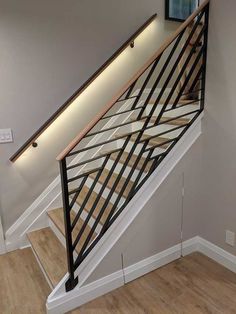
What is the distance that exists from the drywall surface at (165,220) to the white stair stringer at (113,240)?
4 centimetres

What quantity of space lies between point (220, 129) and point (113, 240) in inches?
49.3

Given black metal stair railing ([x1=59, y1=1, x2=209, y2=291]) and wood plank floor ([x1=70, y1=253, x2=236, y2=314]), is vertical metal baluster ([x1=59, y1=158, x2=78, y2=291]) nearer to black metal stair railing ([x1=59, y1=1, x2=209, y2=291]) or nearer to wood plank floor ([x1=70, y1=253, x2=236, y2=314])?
black metal stair railing ([x1=59, y1=1, x2=209, y2=291])

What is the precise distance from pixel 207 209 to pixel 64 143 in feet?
5.23

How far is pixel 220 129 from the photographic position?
2.07m

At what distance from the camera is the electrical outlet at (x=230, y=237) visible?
2098mm

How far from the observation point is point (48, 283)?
208cm

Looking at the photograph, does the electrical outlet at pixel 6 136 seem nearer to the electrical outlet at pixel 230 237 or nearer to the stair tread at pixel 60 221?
the stair tread at pixel 60 221

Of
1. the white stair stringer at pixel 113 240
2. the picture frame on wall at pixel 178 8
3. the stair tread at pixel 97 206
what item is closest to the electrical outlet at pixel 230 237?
the white stair stringer at pixel 113 240

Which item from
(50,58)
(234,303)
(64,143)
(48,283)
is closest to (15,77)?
(50,58)

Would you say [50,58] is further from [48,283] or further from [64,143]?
[48,283]

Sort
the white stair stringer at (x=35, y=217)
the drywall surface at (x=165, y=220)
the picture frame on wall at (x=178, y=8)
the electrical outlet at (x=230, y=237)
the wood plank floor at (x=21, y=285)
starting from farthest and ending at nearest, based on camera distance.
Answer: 1. the picture frame on wall at (x=178, y=8)
2. the white stair stringer at (x=35, y=217)
3. the electrical outlet at (x=230, y=237)
4. the drywall surface at (x=165, y=220)
5. the wood plank floor at (x=21, y=285)

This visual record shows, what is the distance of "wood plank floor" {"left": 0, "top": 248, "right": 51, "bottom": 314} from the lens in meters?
1.87

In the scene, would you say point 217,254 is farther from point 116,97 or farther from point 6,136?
point 6,136

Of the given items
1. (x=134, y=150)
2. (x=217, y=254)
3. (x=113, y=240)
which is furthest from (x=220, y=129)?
(x=113, y=240)
